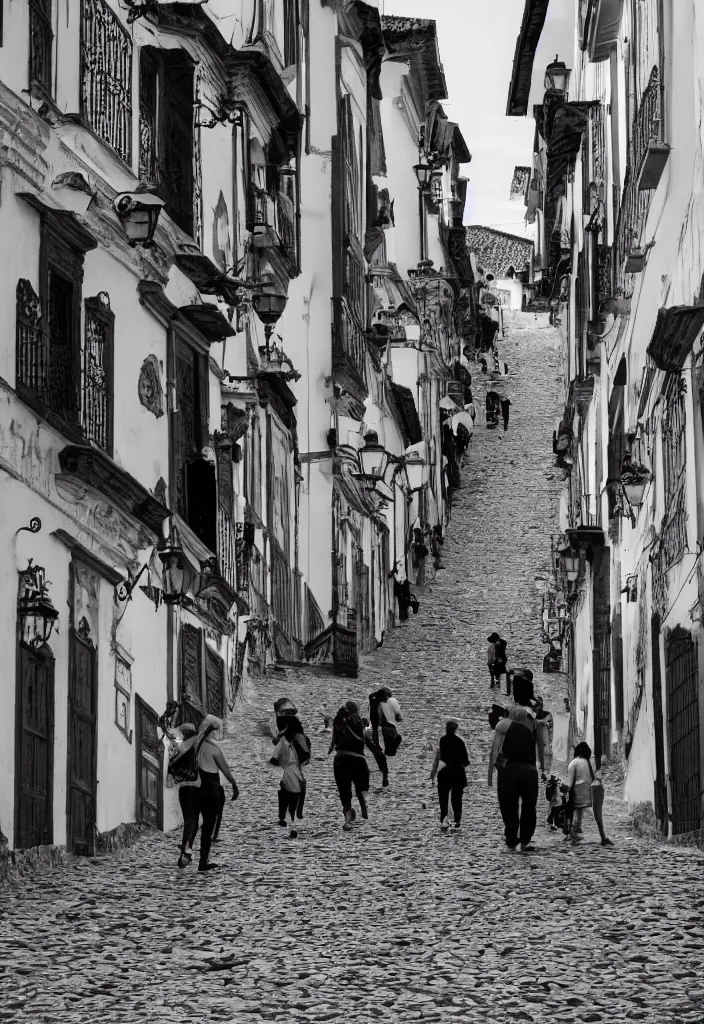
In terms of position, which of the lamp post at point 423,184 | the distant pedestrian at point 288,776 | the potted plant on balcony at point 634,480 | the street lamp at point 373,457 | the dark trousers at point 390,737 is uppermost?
the lamp post at point 423,184

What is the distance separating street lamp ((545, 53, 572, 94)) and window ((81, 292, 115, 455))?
22.6 metres

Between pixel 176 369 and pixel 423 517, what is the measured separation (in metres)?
29.9

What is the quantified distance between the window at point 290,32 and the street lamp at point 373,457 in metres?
6.72

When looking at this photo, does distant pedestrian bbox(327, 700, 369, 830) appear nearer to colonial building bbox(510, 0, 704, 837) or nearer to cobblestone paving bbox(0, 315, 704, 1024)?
cobblestone paving bbox(0, 315, 704, 1024)

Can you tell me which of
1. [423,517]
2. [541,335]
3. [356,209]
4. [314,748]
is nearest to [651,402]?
[314,748]

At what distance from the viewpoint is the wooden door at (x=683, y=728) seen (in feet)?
48.0

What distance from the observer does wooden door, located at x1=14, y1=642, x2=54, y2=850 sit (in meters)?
14.2

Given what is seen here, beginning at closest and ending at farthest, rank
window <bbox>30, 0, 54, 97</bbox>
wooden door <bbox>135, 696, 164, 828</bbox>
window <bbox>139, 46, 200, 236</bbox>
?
window <bbox>30, 0, 54, 97</bbox> < wooden door <bbox>135, 696, 164, 828</bbox> < window <bbox>139, 46, 200, 236</bbox>

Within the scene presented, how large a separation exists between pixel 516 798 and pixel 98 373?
527 cm

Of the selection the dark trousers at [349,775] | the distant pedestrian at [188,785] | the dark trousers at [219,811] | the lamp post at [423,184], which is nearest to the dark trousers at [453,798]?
the dark trousers at [349,775]

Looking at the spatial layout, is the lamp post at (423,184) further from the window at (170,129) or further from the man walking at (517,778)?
the man walking at (517,778)

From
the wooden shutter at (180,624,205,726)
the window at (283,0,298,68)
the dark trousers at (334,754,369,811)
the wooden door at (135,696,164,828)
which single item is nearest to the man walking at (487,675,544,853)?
the dark trousers at (334,754,369,811)

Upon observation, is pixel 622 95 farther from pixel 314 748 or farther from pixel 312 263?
pixel 312 263

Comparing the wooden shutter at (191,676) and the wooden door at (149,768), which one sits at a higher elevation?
the wooden shutter at (191,676)
